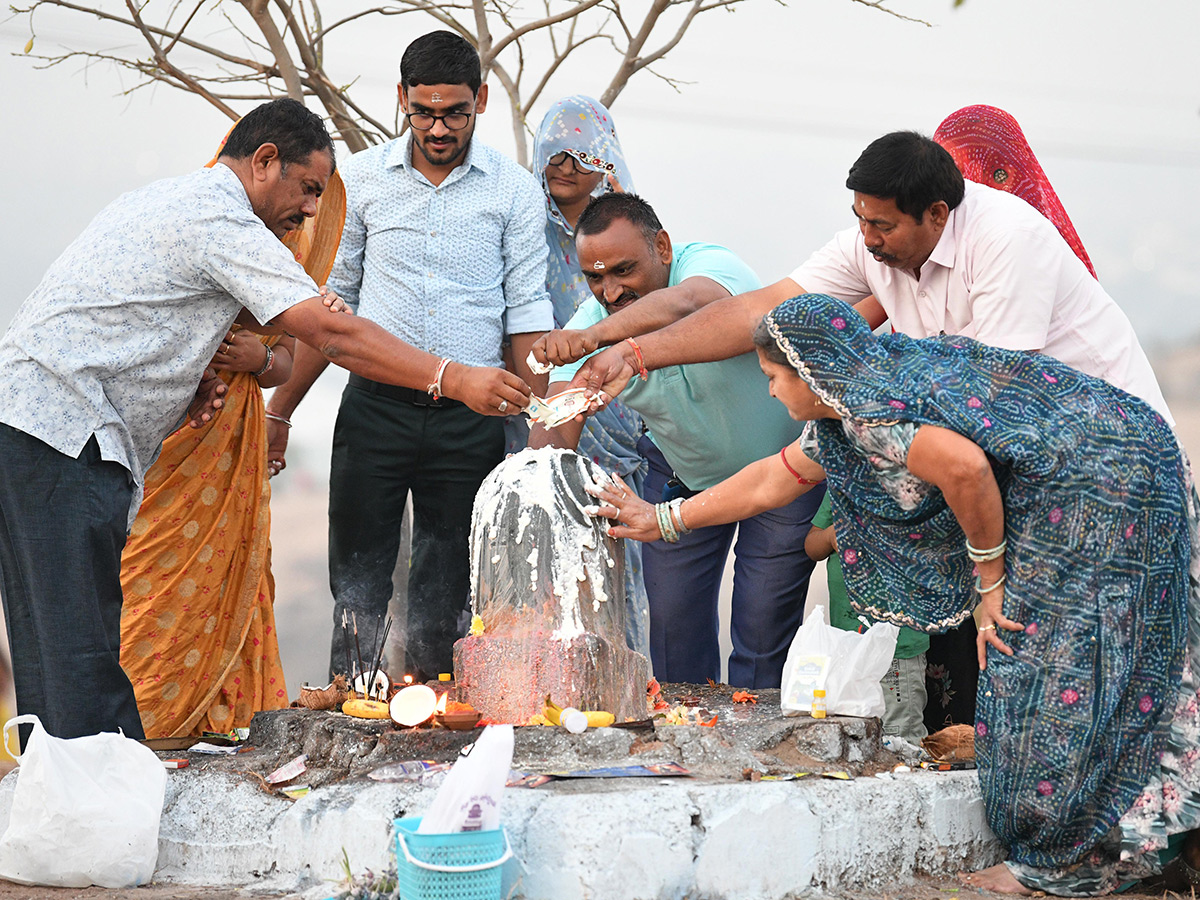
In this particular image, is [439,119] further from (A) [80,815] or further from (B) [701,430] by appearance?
(A) [80,815]

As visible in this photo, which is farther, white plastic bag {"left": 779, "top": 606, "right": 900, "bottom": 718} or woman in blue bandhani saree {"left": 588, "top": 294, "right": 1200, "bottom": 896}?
white plastic bag {"left": 779, "top": 606, "right": 900, "bottom": 718}

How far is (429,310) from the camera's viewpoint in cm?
447

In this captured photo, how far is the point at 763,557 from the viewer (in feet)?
14.4

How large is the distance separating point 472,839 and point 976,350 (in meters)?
1.69

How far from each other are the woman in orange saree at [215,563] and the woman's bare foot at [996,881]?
96.6 inches

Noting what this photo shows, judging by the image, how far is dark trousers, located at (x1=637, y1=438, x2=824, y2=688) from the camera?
14.3 feet

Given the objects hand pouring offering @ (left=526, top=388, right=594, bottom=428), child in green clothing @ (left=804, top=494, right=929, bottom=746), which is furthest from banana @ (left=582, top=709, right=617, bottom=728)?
child in green clothing @ (left=804, top=494, right=929, bottom=746)

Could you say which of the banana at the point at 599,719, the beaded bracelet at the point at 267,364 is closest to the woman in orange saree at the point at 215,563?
the beaded bracelet at the point at 267,364

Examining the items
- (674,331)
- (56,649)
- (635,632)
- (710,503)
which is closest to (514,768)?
(710,503)

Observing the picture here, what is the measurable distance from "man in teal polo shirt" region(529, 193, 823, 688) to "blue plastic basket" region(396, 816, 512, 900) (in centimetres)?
180

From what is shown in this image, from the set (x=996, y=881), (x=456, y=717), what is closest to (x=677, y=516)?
(x=456, y=717)

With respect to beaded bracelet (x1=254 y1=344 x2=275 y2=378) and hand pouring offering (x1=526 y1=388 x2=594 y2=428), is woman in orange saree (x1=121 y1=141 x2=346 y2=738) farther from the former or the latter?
hand pouring offering (x1=526 y1=388 x2=594 y2=428)

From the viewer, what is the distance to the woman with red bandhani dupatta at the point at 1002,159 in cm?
439

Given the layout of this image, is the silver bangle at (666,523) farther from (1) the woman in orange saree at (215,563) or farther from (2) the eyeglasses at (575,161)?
(2) the eyeglasses at (575,161)
